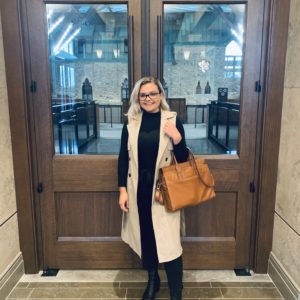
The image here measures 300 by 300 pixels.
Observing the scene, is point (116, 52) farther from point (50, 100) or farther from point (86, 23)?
point (50, 100)

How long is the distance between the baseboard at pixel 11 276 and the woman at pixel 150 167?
36.1 inches

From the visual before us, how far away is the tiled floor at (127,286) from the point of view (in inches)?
85.8

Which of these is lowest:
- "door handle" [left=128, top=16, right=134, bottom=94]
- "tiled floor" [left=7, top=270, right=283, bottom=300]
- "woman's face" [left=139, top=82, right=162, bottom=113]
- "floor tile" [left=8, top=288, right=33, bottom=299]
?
"floor tile" [left=8, top=288, right=33, bottom=299]

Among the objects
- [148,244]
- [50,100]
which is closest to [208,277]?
[148,244]

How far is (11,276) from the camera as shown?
2.23m

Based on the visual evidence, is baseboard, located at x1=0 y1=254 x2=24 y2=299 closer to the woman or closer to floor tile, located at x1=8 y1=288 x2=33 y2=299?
floor tile, located at x1=8 y1=288 x2=33 y2=299

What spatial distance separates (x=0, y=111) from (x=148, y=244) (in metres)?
1.25

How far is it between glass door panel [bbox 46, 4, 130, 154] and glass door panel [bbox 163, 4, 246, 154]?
331 mm

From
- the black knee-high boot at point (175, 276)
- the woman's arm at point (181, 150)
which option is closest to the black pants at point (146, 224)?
the black knee-high boot at point (175, 276)

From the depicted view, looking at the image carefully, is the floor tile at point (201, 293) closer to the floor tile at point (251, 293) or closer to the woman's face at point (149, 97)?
the floor tile at point (251, 293)

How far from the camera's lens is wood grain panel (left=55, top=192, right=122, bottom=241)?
239 centimetres

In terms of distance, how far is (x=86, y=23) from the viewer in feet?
7.21

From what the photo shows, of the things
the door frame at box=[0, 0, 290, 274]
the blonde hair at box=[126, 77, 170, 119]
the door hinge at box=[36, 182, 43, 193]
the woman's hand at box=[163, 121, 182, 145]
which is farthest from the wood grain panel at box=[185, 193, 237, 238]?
the door hinge at box=[36, 182, 43, 193]

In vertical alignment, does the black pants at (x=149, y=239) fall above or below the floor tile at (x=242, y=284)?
above
